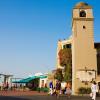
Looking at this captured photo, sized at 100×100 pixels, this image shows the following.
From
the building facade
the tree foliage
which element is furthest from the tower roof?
the tree foliage

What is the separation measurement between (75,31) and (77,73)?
587 centimetres

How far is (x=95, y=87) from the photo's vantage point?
26.2 meters

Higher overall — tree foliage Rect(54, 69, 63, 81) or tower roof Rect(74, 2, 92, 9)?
tower roof Rect(74, 2, 92, 9)

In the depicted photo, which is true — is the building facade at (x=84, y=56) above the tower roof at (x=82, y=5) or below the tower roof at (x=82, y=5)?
below

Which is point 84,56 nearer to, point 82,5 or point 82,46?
point 82,46

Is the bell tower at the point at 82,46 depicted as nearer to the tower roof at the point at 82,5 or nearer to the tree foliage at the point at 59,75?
the tower roof at the point at 82,5

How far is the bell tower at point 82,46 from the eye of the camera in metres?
41.5

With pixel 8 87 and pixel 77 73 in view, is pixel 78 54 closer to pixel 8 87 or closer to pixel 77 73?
pixel 77 73

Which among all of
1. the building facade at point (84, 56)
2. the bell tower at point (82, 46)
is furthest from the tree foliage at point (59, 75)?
the building facade at point (84, 56)

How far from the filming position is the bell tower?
136ft

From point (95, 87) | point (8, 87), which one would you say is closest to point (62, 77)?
point (8, 87)

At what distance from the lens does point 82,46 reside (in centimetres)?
4191

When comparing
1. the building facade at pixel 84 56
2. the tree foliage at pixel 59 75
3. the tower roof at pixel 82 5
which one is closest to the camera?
the building facade at pixel 84 56

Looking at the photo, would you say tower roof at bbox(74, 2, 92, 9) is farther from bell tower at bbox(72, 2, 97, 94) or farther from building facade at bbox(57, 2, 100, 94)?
building facade at bbox(57, 2, 100, 94)
